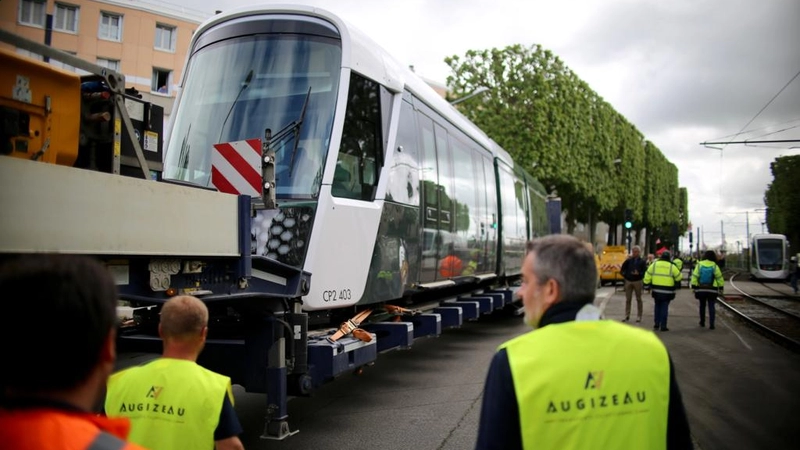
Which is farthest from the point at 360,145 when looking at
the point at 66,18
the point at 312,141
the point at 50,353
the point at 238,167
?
the point at 66,18

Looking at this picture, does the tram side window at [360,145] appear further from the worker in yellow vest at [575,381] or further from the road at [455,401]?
the worker in yellow vest at [575,381]

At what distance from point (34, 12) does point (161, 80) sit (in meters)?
6.93

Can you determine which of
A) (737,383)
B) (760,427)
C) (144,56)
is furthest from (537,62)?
(760,427)

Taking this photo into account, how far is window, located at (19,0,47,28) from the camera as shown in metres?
31.3

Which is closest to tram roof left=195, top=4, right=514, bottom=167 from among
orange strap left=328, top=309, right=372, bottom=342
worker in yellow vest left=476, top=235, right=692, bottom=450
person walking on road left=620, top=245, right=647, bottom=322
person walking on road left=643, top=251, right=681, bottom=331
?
orange strap left=328, top=309, right=372, bottom=342

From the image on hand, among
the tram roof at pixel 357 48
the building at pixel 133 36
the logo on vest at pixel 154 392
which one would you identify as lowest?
the logo on vest at pixel 154 392

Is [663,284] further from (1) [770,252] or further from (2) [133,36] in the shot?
(2) [133,36]

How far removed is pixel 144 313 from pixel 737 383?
709 cm

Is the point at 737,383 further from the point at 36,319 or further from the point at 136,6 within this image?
A: the point at 136,6

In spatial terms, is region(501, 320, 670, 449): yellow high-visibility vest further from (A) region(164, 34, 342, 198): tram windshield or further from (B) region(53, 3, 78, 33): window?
(B) region(53, 3, 78, 33): window

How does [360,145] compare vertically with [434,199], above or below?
above

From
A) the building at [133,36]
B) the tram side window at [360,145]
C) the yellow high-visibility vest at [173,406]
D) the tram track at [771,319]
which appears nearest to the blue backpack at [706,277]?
the tram track at [771,319]

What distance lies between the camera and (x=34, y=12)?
33.3 m

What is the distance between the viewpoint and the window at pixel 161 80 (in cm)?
3700
